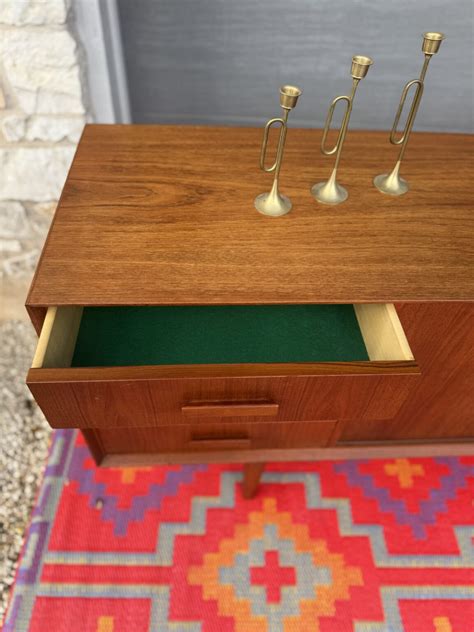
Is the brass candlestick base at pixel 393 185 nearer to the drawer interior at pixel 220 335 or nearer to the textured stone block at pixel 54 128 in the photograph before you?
the drawer interior at pixel 220 335

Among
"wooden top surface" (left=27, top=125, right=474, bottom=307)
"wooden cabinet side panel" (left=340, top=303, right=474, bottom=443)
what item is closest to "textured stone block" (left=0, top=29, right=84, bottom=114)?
"wooden top surface" (left=27, top=125, right=474, bottom=307)

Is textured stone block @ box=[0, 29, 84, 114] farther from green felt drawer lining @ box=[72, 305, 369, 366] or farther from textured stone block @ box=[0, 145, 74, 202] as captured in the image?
green felt drawer lining @ box=[72, 305, 369, 366]

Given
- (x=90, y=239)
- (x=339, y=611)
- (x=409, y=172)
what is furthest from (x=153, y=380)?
(x=339, y=611)

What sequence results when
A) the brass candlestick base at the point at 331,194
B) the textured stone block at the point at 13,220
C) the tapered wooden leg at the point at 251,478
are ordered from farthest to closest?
the textured stone block at the point at 13,220
the tapered wooden leg at the point at 251,478
the brass candlestick base at the point at 331,194

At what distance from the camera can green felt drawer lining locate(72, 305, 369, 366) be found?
778 mm

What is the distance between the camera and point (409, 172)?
35.8 inches

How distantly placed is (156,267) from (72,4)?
61cm

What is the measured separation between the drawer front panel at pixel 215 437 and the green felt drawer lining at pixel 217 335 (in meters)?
0.15

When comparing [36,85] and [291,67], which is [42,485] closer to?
[36,85]

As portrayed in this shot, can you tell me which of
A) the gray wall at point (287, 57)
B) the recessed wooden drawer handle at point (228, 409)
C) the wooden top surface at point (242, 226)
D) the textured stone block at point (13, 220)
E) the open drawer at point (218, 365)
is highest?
the gray wall at point (287, 57)

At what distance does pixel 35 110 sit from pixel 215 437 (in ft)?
2.67

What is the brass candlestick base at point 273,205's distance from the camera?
2.65 ft

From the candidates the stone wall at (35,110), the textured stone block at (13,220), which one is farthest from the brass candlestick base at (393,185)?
the textured stone block at (13,220)

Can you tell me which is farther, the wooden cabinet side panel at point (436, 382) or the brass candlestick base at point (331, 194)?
the brass candlestick base at point (331, 194)
